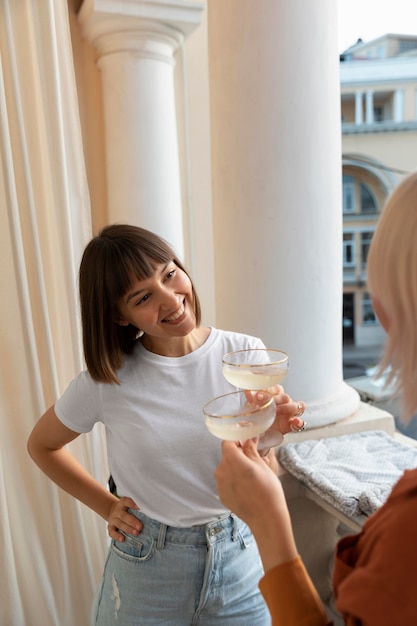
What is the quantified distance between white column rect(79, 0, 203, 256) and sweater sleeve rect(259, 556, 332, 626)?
1452 mm

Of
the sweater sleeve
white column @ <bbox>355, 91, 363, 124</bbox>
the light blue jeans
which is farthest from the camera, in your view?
white column @ <bbox>355, 91, 363, 124</bbox>

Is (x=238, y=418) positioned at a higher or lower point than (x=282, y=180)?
lower

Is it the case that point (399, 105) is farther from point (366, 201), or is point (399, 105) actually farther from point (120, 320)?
point (120, 320)

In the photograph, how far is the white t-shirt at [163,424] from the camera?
1.21 m

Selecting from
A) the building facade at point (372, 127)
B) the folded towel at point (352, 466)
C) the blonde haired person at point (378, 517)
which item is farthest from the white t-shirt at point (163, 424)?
the building facade at point (372, 127)

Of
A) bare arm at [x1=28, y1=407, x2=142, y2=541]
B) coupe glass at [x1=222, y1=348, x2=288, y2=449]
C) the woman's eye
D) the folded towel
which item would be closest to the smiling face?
the woman's eye

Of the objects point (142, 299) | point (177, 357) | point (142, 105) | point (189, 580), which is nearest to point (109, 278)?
point (142, 299)

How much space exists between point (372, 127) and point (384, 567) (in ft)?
7.56

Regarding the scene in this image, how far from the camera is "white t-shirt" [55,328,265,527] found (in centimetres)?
121

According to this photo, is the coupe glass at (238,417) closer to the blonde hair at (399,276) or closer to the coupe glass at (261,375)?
the coupe glass at (261,375)

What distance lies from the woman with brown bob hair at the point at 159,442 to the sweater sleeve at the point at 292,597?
1.15ft

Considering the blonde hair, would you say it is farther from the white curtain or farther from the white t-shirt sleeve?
the white curtain

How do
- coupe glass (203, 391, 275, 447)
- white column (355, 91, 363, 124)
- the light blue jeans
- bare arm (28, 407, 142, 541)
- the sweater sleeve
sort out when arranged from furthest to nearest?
white column (355, 91, 363, 124) < bare arm (28, 407, 142, 541) < the light blue jeans < coupe glass (203, 391, 275, 447) < the sweater sleeve

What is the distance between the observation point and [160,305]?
1207 millimetres
